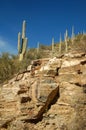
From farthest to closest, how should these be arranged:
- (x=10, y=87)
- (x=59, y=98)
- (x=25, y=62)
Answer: (x=25, y=62), (x=10, y=87), (x=59, y=98)

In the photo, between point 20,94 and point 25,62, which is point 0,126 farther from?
point 25,62

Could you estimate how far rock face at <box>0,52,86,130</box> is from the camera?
10.4 meters

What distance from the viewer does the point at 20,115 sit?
10828 mm

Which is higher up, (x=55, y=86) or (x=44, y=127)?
(x=55, y=86)

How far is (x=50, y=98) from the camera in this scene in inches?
437

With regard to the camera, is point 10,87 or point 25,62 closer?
point 10,87

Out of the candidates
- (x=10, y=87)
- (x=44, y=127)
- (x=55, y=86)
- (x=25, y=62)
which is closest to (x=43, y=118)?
(x=44, y=127)

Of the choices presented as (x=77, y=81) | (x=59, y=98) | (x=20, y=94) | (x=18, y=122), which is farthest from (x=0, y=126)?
(x=77, y=81)

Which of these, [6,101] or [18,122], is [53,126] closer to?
[18,122]

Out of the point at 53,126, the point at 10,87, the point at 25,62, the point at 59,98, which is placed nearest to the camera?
the point at 53,126

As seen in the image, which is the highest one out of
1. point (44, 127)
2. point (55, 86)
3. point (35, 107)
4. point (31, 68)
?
point (31, 68)

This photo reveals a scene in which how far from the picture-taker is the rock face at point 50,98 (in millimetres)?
10414

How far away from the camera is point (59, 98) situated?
11062 millimetres

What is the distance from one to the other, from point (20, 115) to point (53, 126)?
1.38 metres
